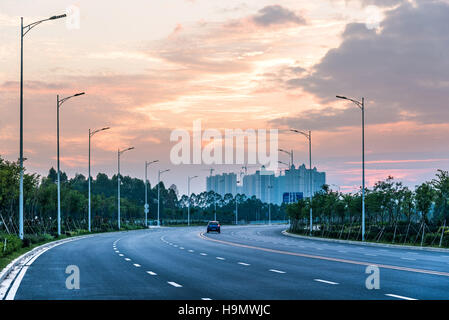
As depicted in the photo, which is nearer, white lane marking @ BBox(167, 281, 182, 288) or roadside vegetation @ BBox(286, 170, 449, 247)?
white lane marking @ BBox(167, 281, 182, 288)

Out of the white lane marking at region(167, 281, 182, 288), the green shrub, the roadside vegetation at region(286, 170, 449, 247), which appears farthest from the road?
the roadside vegetation at region(286, 170, 449, 247)

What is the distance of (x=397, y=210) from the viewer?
184ft

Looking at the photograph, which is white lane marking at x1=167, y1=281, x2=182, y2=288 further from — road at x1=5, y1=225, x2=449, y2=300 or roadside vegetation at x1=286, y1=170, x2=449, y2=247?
roadside vegetation at x1=286, y1=170, x2=449, y2=247

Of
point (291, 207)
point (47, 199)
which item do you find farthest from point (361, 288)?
point (291, 207)

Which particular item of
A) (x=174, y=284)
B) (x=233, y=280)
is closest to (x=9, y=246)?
(x=174, y=284)

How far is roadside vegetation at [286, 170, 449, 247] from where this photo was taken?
46938 mm

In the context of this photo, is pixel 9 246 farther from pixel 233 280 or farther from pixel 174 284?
pixel 233 280

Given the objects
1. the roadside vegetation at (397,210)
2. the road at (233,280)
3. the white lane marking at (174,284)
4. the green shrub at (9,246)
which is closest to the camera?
the road at (233,280)

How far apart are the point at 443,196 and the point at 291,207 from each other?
37165 mm

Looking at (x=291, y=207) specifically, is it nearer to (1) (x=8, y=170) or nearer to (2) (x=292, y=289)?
(1) (x=8, y=170)

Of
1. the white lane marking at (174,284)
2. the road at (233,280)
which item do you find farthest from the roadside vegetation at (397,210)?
the white lane marking at (174,284)

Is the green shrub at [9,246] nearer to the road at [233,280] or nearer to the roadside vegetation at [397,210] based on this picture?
the road at [233,280]

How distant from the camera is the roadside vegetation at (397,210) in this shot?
46938 millimetres
